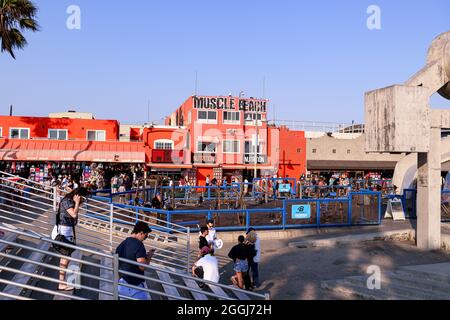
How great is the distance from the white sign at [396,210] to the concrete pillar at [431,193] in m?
7.11

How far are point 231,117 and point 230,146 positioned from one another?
2.86 metres

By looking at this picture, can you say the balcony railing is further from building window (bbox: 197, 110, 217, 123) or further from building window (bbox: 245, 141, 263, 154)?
building window (bbox: 245, 141, 263, 154)

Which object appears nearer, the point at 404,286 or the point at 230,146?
the point at 404,286

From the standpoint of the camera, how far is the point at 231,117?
133ft

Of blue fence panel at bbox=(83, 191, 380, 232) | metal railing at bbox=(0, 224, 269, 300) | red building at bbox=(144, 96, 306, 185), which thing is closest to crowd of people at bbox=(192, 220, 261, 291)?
metal railing at bbox=(0, 224, 269, 300)

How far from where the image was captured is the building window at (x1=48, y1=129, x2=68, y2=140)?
119ft

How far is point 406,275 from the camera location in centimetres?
1038

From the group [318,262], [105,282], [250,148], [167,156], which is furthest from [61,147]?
[105,282]

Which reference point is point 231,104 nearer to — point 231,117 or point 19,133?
point 231,117

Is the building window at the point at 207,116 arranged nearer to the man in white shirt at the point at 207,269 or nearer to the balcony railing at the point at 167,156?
the balcony railing at the point at 167,156

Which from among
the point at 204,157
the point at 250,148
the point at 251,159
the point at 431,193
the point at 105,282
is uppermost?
the point at 250,148

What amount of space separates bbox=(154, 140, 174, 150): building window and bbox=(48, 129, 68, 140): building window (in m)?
7.77
